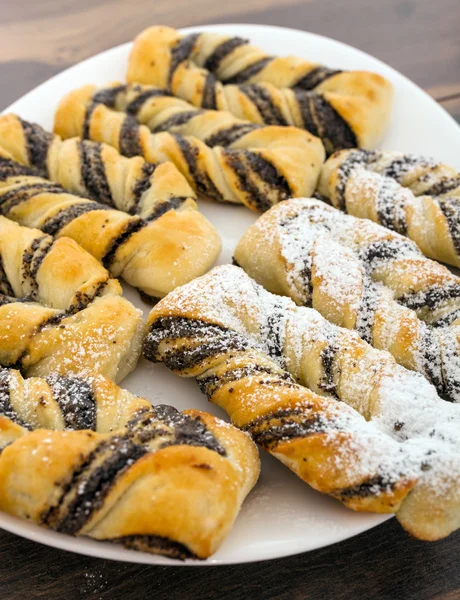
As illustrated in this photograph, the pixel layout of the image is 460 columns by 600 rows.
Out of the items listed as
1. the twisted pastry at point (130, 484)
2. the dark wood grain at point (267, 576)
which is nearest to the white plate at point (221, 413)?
the twisted pastry at point (130, 484)

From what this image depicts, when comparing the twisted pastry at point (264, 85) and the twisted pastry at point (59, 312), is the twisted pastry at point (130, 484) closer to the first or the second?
the twisted pastry at point (59, 312)

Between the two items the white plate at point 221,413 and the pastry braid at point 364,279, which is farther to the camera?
the pastry braid at point 364,279

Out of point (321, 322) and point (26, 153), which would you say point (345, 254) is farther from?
point (26, 153)

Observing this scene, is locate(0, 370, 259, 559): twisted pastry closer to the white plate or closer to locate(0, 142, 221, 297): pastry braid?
the white plate

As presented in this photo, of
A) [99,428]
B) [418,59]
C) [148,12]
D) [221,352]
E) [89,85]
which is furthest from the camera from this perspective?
[148,12]

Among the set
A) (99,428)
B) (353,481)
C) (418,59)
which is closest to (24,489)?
(99,428)

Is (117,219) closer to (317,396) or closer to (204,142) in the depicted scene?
(204,142)

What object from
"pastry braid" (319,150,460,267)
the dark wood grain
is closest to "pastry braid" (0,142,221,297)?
"pastry braid" (319,150,460,267)
